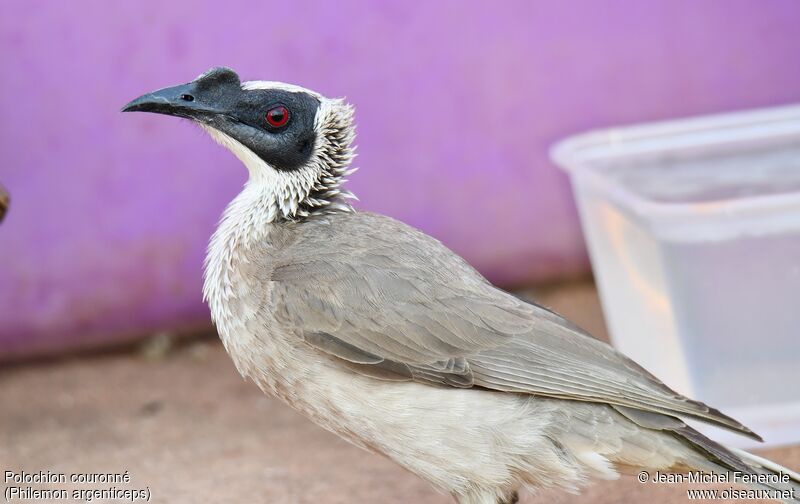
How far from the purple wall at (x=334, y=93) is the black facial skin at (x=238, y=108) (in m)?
2.18

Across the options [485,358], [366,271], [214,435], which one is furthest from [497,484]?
[214,435]

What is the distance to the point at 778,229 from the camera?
15.0 feet

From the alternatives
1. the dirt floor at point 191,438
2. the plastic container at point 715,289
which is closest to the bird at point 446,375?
the dirt floor at point 191,438

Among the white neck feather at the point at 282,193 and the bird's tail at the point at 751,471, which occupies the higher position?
the white neck feather at the point at 282,193

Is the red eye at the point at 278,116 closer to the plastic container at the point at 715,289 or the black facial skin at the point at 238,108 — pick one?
the black facial skin at the point at 238,108

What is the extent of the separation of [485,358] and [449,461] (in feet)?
1.17

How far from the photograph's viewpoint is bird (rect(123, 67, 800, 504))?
3654 mm

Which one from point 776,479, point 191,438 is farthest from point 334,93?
point 776,479

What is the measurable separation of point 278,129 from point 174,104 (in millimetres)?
385

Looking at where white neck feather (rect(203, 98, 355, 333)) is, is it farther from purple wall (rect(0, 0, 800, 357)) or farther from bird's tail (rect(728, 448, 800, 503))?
purple wall (rect(0, 0, 800, 357))

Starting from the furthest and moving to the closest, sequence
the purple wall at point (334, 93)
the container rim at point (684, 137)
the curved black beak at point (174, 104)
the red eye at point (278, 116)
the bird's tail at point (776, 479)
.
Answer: the purple wall at point (334, 93) → the container rim at point (684, 137) → the red eye at point (278, 116) → the curved black beak at point (174, 104) → the bird's tail at point (776, 479)

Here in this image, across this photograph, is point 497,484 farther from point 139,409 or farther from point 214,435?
point 139,409

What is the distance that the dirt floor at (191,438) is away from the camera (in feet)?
15.1

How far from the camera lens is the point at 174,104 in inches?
155
